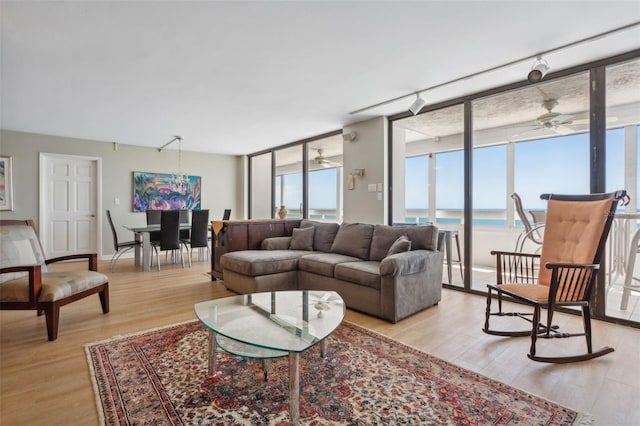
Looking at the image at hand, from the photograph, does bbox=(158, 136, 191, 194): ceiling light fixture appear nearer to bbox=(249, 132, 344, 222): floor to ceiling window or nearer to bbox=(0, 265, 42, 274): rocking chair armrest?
bbox=(249, 132, 344, 222): floor to ceiling window

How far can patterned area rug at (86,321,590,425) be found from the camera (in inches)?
58.7

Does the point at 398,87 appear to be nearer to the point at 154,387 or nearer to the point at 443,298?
the point at 443,298

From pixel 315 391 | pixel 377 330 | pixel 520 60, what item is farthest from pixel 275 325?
pixel 520 60

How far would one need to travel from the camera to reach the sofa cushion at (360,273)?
9.38 feet

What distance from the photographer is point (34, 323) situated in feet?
8.95

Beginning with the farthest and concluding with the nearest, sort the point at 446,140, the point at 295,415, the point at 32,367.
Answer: the point at 446,140, the point at 32,367, the point at 295,415

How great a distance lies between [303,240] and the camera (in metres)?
4.22

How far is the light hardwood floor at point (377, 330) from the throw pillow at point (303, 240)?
1.23m

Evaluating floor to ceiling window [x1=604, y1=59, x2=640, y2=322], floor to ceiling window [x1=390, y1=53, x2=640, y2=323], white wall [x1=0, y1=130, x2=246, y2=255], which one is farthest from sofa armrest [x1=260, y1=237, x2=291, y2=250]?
white wall [x1=0, y1=130, x2=246, y2=255]

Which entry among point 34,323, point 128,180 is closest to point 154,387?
point 34,323

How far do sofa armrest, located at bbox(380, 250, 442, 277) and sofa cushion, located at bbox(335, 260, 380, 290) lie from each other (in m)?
0.14

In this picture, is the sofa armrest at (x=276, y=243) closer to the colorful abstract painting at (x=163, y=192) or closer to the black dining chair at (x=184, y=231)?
the black dining chair at (x=184, y=231)

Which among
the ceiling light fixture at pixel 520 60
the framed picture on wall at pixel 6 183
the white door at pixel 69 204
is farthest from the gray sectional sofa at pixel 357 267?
the framed picture on wall at pixel 6 183

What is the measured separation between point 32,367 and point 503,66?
4.43m
